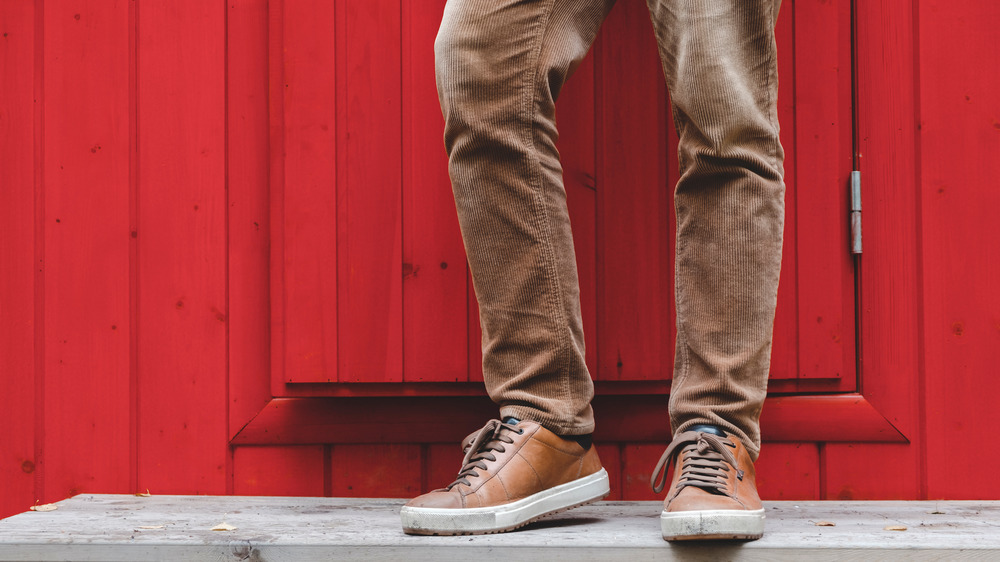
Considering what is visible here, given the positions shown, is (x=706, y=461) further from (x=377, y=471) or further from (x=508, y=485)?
(x=377, y=471)

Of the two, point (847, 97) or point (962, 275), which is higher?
point (847, 97)

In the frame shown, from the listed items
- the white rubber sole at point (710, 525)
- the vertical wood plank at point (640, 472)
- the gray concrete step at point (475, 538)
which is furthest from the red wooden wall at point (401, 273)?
the white rubber sole at point (710, 525)

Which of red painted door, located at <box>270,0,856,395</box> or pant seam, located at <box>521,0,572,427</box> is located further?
red painted door, located at <box>270,0,856,395</box>

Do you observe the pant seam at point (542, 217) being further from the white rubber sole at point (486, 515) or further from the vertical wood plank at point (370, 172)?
the vertical wood plank at point (370, 172)

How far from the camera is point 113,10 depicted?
146 centimetres

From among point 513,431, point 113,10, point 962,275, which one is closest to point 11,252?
point 113,10

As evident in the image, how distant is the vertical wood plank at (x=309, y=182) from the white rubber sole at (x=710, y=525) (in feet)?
2.24

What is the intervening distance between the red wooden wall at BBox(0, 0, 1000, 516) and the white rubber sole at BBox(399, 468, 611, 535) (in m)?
0.36

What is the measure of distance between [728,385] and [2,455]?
4.19ft

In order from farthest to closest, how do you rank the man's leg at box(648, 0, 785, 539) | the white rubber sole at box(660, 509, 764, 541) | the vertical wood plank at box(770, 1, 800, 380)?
1. the vertical wood plank at box(770, 1, 800, 380)
2. the man's leg at box(648, 0, 785, 539)
3. the white rubber sole at box(660, 509, 764, 541)

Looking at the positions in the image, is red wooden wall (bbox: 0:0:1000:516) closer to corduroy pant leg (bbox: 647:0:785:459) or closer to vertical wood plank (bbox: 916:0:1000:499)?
vertical wood plank (bbox: 916:0:1000:499)

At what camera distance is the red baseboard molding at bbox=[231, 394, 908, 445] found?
1.38 m

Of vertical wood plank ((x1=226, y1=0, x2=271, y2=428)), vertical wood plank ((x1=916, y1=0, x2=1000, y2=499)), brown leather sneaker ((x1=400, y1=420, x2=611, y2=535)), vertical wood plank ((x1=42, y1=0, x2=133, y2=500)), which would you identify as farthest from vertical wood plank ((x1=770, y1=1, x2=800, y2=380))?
vertical wood plank ((x1=42, y1=0, x2=133, y2=500))

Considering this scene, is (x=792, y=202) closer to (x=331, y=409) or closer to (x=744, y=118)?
(x=744, y=118)
